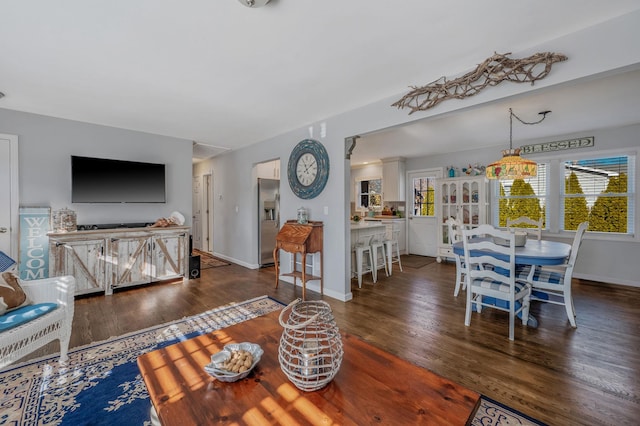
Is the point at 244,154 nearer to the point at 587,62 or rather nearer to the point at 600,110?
the point at 587,62

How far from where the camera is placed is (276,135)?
4773mm

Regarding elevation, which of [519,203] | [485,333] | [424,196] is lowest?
[485,333]

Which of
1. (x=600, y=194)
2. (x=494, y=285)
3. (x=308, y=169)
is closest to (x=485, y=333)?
(x=494, y=285)

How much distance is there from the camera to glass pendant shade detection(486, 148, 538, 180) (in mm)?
3205

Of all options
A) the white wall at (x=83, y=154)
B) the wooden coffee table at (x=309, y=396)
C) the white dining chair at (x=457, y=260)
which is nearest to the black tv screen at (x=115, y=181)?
the white wall at (x=83, y=154)

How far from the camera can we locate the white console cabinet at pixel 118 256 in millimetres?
3572

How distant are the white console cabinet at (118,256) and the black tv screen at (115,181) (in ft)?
2.06

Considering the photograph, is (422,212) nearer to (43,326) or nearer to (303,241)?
(303,241)

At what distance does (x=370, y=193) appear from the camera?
26.3 ft

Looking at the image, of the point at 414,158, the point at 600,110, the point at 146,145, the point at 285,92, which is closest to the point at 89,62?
the point at 285,92

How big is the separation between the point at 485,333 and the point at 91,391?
3.25 metres

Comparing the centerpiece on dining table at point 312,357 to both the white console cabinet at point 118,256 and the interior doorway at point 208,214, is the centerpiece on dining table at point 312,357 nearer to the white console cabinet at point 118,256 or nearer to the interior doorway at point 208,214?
the white console cabinet at point 118,256

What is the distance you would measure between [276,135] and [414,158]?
3.78 m

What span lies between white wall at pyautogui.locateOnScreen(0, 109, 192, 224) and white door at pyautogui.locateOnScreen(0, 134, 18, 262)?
0.07 metres
